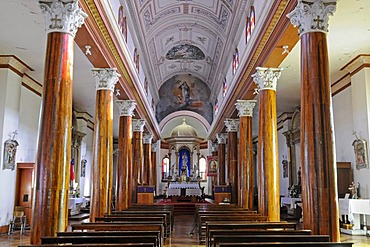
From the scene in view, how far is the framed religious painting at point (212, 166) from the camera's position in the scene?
73.8ft

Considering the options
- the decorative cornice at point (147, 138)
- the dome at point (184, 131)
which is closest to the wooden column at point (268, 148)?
the decorative cornice at point (147, 138)

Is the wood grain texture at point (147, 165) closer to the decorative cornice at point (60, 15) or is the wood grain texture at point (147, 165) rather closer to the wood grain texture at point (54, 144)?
the wood grain texture at point (54, 144)

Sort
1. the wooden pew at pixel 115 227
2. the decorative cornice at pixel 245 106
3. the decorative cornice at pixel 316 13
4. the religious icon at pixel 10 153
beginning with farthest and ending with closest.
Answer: the decorative cornice at pixel 245 106 → the religious icon at pixel 10 153 → the decorative cornice at pixel 316 13 → the wooden pew at pixel 115 227

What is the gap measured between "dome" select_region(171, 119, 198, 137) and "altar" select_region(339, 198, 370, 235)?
55.6ft

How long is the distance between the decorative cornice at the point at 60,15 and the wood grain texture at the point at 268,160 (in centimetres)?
564

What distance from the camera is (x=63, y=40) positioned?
22.6 ft

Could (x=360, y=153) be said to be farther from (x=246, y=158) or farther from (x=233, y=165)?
(x=233, y=165)

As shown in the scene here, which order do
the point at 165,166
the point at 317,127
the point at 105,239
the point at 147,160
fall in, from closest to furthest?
the point at 105,239
the point at 317,127
the point at 147,160
the point at 165,166

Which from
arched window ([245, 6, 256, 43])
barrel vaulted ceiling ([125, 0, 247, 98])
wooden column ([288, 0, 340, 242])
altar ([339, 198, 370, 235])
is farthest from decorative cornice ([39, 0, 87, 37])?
altar ([339, 198, 370, 235])

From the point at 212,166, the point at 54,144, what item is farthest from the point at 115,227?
the point at 212,166

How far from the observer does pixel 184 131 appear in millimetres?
28391

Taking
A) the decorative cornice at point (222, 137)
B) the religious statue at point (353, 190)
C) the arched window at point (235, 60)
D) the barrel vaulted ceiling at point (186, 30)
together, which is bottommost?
the religious statue at point (353, 190)

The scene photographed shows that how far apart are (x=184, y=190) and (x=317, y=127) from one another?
57.7 feet

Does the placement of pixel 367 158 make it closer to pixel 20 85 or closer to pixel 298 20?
pixel 298 20
